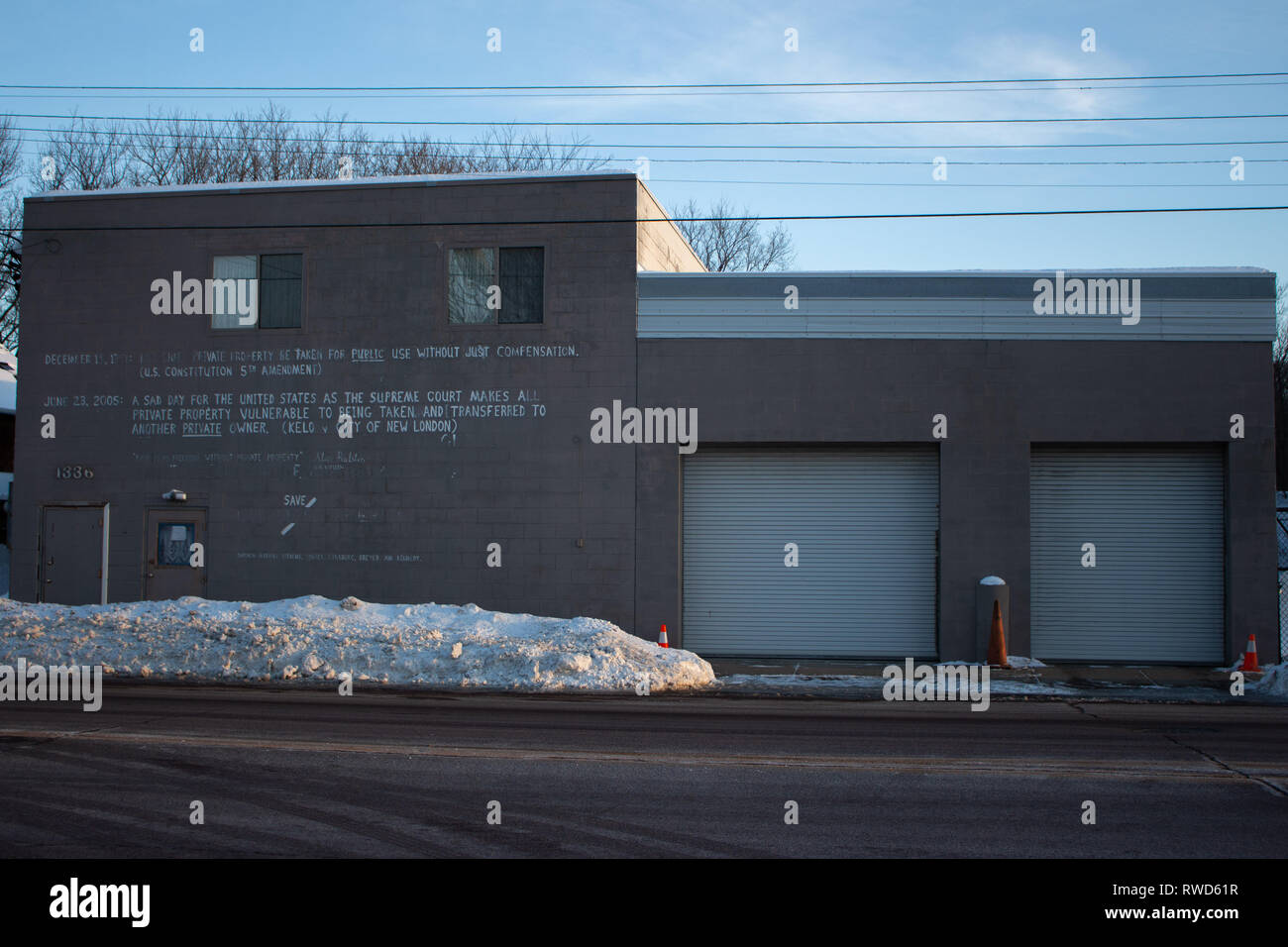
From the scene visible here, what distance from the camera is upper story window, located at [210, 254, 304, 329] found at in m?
19.5

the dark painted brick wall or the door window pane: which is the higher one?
the dark painted brick wall

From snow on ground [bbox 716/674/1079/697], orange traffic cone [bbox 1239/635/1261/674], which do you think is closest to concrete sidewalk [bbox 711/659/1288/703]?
snow on ground [bbox 716/674/1079/697]

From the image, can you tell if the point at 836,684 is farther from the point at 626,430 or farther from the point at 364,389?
the point at 364,389

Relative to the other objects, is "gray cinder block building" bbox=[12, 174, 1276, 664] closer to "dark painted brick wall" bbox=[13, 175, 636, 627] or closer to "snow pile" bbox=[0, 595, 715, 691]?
"dark painted brick wall" bbox=[13, 175, 636, 627]

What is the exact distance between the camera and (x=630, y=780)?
27.9ft

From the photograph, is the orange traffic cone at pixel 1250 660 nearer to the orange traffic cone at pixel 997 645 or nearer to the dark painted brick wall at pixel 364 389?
the orange traffic cone at pixel 997 645

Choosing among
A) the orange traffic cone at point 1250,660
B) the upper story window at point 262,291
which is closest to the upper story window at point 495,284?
the upper story window at point 262,291

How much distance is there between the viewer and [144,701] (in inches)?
493

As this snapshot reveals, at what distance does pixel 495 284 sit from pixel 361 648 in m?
6.86

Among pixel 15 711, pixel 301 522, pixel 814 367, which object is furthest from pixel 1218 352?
pixel 15 711

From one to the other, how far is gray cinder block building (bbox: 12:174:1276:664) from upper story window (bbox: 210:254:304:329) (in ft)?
0.16

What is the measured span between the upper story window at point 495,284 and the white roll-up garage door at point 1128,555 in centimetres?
892

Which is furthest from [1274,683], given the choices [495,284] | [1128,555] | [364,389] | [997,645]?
[364,389]
